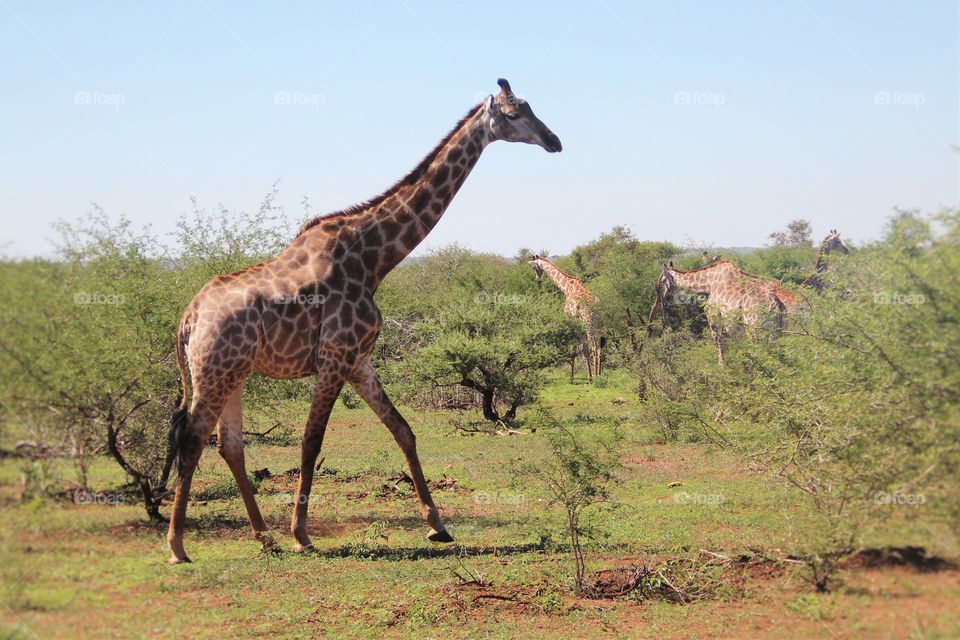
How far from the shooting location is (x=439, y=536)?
973 centimetres

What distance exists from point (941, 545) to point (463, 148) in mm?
6591

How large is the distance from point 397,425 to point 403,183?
2.70 m

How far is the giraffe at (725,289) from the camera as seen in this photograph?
2147 centimetres

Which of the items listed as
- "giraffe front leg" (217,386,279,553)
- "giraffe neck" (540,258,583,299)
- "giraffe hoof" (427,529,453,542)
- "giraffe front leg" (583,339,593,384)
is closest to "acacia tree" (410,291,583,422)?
"giraffe front leg" (583,339,593,384)

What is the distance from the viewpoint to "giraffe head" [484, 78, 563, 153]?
31.8 ft

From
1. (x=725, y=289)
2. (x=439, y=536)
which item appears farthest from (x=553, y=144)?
(x=725, y=289)

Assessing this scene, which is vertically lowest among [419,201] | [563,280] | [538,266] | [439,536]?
[439,536]

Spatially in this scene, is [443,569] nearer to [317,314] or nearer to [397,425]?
[397,425]

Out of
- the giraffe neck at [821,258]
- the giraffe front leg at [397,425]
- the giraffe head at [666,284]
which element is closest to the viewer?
the giraffe neck at [821,258]

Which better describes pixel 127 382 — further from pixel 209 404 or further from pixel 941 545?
pixel 941 545

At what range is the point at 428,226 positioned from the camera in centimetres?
983

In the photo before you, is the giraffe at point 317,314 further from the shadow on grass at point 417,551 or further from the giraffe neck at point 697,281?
the giraffe neck at point 697,281

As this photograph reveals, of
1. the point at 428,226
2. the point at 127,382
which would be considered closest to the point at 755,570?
the point at 428,226

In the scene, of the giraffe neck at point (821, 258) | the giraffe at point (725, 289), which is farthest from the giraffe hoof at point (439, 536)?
the giraffe at point (725, 289)
